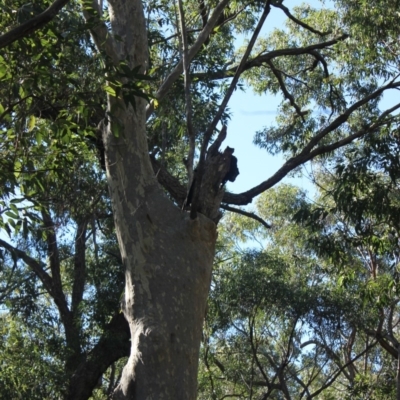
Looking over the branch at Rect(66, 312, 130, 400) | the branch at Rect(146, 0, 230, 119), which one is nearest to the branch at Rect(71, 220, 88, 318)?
the branch at Rect(66, 312, 130, 400)

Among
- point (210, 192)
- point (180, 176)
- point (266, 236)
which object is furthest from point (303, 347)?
point (210, 192)

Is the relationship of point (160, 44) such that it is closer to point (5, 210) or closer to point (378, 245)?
point (378, 245)

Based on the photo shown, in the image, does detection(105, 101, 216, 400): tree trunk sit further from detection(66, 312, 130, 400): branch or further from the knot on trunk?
detection(66, 312, 130, 400): branch

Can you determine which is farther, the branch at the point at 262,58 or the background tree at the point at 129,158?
the branch at the point at 262,58

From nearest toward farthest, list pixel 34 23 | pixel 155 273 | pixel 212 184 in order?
pixel 34 23
pixel 155 273
pixel 212 184

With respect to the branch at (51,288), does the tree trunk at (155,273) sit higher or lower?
lower

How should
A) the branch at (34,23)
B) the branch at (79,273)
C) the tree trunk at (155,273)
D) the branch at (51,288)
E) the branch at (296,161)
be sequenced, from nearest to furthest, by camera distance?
the branch at (34,23)
the tree trunk at (155,273)
the branch at (296,161)
the branch at (51,288)
the branch at (79,273)

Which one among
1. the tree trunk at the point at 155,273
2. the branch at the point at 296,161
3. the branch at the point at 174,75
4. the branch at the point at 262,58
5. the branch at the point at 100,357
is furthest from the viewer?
the branch at the point at 100,357

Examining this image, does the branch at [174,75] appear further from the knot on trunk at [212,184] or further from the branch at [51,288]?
the branch at [51,288]

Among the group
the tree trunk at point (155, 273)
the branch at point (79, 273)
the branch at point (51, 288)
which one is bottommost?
the tree trunk at point (155, 273)

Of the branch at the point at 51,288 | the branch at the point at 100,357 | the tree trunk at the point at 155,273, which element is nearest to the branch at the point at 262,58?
the branch at the point at 100,357

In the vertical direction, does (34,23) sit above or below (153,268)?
above

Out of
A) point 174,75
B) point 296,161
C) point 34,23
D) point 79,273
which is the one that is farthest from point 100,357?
point 34,23

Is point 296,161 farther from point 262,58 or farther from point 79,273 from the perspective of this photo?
point 79,273
